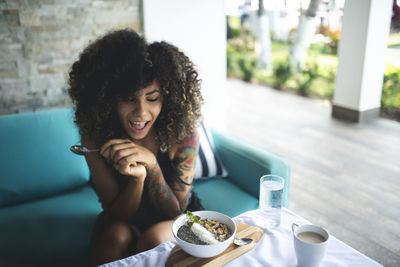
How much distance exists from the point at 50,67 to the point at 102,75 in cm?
97

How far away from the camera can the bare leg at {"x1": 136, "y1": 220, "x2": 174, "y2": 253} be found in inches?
49.1

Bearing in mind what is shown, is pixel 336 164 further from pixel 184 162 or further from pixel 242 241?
pixel 242 241

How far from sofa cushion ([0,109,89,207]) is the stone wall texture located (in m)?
0.29

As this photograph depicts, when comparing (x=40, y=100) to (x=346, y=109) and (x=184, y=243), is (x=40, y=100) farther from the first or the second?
(x=346, y=109)

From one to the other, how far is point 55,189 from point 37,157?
7.6 inches

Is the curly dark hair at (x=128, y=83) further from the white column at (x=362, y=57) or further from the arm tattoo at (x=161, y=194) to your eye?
the white column at (x=362, y=57)

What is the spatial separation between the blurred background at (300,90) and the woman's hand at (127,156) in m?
1.09

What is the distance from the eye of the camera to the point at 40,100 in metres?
2.10

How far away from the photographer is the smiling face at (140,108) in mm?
1263

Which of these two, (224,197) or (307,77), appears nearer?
(224,197)

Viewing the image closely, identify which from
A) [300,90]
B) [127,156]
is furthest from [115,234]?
[300,90]

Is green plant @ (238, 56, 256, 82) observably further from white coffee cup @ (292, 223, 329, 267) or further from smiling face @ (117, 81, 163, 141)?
white coffee cup @ (292, 223, 329, 267)

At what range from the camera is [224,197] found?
1776 mm

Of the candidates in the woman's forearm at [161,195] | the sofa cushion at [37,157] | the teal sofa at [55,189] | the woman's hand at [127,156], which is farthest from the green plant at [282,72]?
the woman's hand at [127,156]
